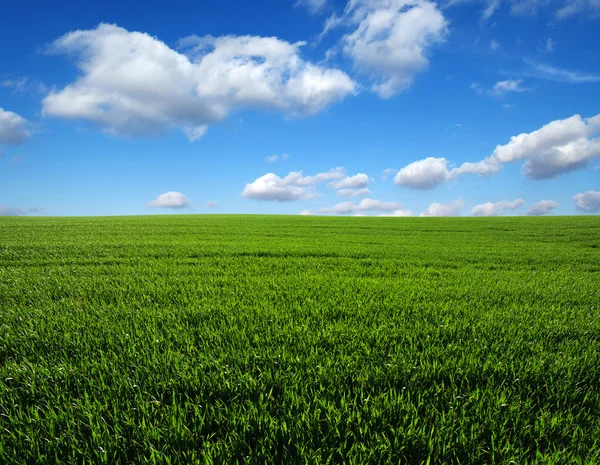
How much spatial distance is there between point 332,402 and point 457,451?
35.0 inches

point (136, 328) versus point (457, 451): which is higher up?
point (136, 328)

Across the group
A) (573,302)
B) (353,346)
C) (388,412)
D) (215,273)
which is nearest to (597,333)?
(573,302)

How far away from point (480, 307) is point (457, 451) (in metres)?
3.44

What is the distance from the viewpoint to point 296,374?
113 inches

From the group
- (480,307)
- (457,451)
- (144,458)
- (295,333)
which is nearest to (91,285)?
(295,333)

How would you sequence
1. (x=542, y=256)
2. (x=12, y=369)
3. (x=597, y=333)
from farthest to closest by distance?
(x=542, y=256) → (x=597, y=333) → (x=12, y=369)

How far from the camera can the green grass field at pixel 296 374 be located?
2.15 m

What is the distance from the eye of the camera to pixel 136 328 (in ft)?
12.8

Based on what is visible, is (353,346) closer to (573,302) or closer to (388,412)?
(388,412)

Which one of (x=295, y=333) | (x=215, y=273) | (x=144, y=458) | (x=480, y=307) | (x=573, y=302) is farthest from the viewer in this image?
(x=215, y=273)

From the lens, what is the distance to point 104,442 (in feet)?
7.01

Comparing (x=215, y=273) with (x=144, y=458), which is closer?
(x=144, y=458)

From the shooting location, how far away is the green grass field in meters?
2.15

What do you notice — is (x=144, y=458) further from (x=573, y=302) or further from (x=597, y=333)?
(x=573, y=302)
